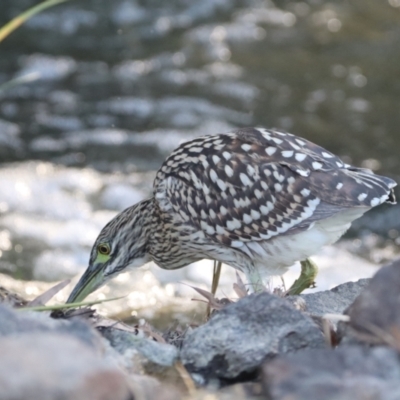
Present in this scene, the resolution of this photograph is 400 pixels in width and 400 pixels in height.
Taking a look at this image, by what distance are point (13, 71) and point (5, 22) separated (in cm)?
113

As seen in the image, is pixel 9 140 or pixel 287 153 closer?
pixel 287 153

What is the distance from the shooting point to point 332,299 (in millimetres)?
4531

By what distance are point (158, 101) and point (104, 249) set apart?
15.4 ft

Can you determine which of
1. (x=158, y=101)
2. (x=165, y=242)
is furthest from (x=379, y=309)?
(x=158, y=101)

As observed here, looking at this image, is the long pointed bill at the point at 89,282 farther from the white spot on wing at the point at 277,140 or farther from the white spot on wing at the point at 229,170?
the white spot on wing at the point at 277,140

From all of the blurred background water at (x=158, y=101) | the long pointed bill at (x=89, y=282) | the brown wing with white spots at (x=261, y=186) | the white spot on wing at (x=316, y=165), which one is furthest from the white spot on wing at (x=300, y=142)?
the blurred background water at (x=158, y=101)

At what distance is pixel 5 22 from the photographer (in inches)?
420

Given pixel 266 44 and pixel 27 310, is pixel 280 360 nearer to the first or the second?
pixel 27 310

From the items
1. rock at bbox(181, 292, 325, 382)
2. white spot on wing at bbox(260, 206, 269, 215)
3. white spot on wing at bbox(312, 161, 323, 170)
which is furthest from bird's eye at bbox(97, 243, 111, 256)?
rock at bbox(181, 292, 325, 382)

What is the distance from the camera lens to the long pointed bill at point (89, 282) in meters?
5.14

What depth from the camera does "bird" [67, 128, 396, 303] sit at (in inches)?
179

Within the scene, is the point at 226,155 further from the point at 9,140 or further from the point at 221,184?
the point at 9,140

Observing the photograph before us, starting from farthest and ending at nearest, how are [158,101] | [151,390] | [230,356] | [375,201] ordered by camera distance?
[158,101], [375,201], [230,356], [151,390]

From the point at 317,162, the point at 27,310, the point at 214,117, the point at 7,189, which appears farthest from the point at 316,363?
the point at 214,117
